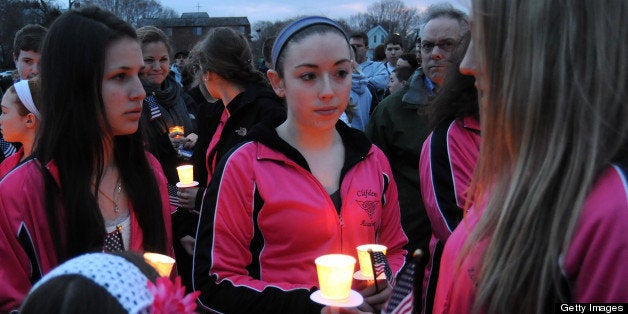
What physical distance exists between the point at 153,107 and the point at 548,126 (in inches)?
193

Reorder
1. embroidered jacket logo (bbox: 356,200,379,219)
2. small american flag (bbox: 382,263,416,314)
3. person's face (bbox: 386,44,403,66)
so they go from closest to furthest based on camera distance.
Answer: small american flag (bbox: 382,263,416,314), embroidered jacket logo (bbox: 356,200,379,219), person's face (bbox: 386,44,403,66)

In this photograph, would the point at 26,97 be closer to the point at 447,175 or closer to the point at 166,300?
the point at 166,300

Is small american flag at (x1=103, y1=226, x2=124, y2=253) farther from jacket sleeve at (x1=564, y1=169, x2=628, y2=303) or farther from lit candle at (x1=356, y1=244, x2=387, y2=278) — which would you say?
jacket sleeve at (x1=564, y1=169, x2=628, y2=303)

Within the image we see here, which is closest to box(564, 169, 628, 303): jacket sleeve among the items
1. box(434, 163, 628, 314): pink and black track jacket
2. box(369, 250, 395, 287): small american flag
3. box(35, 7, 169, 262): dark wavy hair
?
box(434, 163, 628, 314): pink and black track jacket

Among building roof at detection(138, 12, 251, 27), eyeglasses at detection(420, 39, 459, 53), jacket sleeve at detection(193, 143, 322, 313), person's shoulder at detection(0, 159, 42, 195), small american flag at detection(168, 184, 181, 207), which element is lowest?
small american flag at detection(168, 184, 181, 207)

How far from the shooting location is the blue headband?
2766mm

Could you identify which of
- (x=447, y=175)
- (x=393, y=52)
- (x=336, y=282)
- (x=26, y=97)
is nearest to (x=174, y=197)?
(x=26, y=97)

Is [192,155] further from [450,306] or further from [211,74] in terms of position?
[450,306]

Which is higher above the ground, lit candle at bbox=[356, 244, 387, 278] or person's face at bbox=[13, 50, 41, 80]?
person's face at bbox=[13, 50, 41, 80]

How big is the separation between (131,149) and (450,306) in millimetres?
2004

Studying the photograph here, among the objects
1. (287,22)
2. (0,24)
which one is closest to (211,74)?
(287,22)

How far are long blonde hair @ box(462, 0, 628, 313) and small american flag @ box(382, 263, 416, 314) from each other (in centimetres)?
44

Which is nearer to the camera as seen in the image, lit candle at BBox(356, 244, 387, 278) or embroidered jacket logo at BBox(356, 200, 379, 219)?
lit candle at BBox(356, 244, 387, 278)

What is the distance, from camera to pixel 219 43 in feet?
14.9
